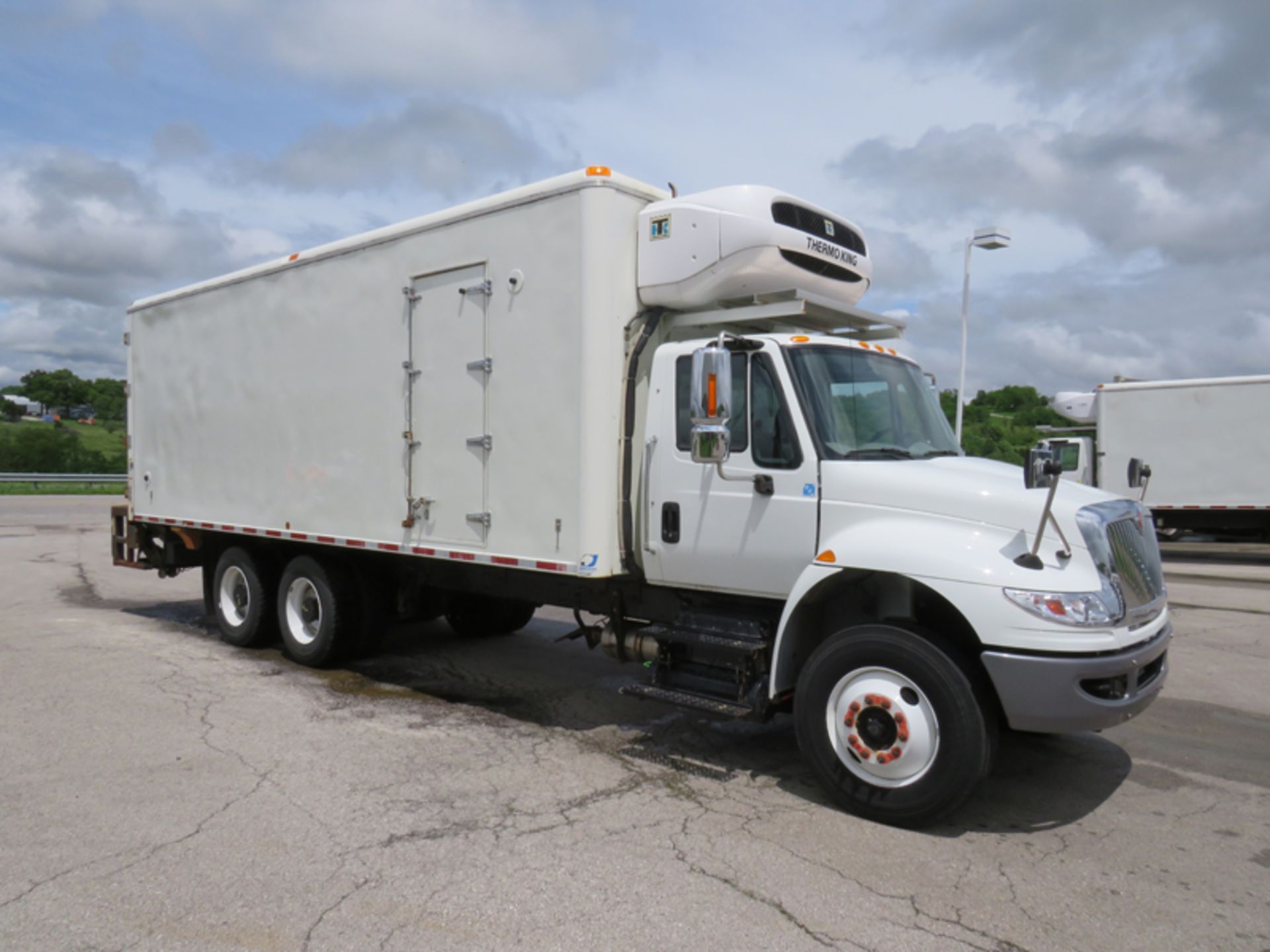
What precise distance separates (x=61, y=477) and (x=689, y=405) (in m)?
37.4

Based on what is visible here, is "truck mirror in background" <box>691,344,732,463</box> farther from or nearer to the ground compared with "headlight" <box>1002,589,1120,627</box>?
farther from the ground

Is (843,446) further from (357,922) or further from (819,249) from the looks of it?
(357,922)

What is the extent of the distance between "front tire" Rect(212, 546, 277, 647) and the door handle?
465 centimetres

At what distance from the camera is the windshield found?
5.19m

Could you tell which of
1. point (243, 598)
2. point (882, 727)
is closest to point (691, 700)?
point (882, 727)

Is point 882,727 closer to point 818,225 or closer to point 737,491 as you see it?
point 737,491

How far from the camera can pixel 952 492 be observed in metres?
4.73

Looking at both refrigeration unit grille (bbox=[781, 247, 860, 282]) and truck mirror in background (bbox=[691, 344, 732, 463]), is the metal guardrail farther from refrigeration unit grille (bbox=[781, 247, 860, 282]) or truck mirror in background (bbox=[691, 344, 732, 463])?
truck mirror in background (bbox=[691, 344, 732, 463])

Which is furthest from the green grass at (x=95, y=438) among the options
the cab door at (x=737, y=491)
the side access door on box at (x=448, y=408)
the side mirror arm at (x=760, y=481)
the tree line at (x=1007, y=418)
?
the side mirror arm at (x=760, y=481)

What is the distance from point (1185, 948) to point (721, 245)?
4072 mm

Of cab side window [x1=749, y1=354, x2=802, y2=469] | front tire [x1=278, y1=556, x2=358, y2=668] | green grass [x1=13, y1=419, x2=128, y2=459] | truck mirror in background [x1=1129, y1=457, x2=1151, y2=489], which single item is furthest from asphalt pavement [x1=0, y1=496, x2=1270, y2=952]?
green grass [x1=13, y1=419, x2=128, y2=459]

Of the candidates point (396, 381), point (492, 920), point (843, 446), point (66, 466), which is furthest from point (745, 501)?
point (66, 466)

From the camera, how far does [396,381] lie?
7.05 metres

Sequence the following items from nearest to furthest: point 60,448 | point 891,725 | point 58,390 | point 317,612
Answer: point 891,725
point 317,612
point 60,448
point 58,390
